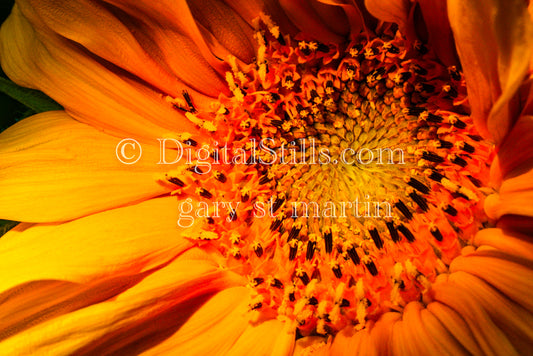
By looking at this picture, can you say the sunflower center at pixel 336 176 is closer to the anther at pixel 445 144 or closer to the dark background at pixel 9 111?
the anther at pixel 445 144

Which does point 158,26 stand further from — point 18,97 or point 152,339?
point 152,339

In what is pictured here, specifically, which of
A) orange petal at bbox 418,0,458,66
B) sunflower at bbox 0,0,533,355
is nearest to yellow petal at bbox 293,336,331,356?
sunflower at bbox 0,0,533,355

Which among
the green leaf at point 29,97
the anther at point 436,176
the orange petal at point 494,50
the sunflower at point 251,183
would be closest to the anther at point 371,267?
the sunflower at point 251,183

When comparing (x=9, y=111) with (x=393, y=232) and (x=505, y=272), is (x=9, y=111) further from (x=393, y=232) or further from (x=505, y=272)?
(x=505, y=272)

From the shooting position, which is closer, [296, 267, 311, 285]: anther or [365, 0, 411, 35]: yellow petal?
[365, 0, 411, 35]: yellow petal

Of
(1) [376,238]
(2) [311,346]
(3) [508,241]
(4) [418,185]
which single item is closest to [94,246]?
Result: (2) [311,346]

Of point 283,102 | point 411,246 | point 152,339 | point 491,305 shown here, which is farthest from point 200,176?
point 491,305

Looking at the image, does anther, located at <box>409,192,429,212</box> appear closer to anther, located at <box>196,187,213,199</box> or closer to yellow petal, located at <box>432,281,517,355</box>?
yellow petal, located at <box>432,281,517,355</box>
